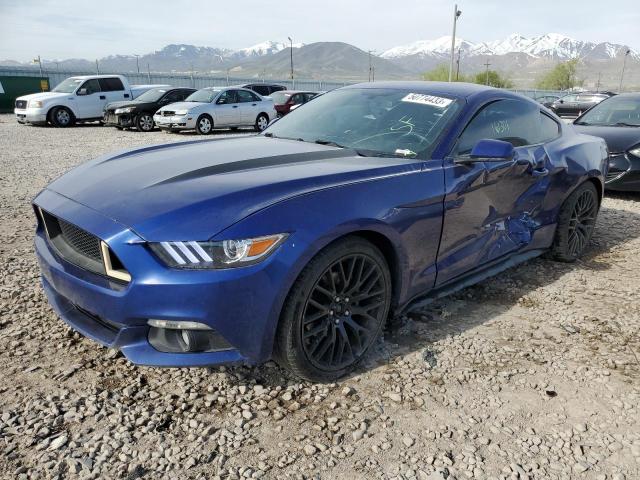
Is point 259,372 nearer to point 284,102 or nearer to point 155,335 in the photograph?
point 155,335

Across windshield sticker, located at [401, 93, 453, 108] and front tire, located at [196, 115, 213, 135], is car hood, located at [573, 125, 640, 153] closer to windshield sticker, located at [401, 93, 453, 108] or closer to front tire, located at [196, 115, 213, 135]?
windshield sticker, located at [401, 93, 453, 108]

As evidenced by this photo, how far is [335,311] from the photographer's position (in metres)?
2.65

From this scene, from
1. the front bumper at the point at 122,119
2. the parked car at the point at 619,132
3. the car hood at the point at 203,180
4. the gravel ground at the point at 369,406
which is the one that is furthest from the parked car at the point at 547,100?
the car hood at the point at 203,180

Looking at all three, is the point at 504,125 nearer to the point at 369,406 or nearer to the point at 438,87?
the point at 438,87

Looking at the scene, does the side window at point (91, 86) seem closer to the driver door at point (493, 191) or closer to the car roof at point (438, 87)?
the car roof at point (438, 87)

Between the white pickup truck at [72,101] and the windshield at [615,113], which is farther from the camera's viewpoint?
the white pickup truck at [72,101]

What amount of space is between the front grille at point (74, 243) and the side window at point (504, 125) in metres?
2.12

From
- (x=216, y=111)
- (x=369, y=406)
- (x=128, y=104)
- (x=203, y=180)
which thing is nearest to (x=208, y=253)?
(x=203, y=180)

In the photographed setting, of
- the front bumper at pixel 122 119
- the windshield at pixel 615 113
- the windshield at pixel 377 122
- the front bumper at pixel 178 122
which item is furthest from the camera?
the front bumper at pixel 122 119

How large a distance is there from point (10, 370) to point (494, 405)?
2.47 metres

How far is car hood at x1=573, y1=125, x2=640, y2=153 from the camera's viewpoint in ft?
22.1

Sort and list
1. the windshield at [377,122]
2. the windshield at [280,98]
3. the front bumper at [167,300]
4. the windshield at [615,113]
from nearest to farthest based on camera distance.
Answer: the front bumper at [167,300] → the windshield at [377,122] → the windshield at [615,113] → the windshield at [280,98]

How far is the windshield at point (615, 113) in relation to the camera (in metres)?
7.56

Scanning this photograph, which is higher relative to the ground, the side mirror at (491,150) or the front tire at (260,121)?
the side mirror at (491,150)
